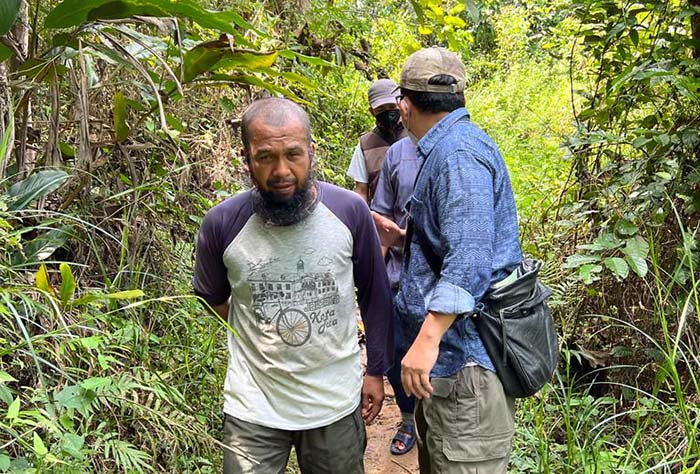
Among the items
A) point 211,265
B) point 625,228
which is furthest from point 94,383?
point 625,228

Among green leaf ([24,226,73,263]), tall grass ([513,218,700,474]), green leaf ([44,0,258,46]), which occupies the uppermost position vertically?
green leaf ([44,0,258,46])

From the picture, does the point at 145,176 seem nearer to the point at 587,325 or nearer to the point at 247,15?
the point at 587,325

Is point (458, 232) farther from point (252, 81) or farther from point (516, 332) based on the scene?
point (252, 81)

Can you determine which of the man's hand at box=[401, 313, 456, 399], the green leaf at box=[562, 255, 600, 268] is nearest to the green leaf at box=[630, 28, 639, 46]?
the green leaf at box=[562, 255, 600, 268]

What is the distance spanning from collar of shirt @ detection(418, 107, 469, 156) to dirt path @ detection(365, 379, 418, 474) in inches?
78.3

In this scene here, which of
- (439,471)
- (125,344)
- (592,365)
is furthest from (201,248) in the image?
(592,365)

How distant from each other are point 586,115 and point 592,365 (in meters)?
1.38

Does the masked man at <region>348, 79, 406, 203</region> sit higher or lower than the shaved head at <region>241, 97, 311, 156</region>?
lower

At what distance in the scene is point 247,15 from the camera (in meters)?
5.38

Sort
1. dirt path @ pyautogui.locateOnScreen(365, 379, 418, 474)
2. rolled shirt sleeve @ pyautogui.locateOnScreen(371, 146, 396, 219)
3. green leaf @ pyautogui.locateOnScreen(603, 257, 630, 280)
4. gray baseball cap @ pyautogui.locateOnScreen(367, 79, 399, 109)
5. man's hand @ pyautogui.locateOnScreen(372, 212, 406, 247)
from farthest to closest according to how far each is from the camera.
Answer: gray baseball cap @ pyautogui.locateOnScreen(367, 79, 399, 109) < rolled shirt sleeve @ pyautogui.locateOnScreen(371, 146, 396, 219) < dirt path @ pyautogui.locateOnScreen(365, 379, 418, 474) < man's hand @ pyautogui.locateOnScreen(372, 212, 406, 247) < green leaf @ pyautogui.locateOnScreen(603, 257, 630, 280)

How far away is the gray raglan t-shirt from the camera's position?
6.99ft

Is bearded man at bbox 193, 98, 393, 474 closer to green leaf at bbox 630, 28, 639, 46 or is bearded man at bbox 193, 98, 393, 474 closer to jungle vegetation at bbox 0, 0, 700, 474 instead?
jungle vegetation at bbox 0, 0, 700, 474

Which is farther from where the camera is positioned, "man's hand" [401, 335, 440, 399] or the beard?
the beard

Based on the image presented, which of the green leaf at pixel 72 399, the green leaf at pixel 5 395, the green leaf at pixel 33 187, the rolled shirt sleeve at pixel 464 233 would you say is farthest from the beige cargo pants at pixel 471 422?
the green leaf at pixel 33 187
